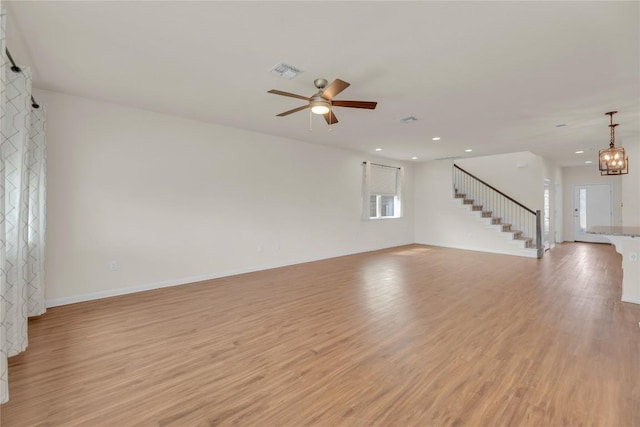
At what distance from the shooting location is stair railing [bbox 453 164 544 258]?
309 inches

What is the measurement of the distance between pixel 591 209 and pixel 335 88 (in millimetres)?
11264

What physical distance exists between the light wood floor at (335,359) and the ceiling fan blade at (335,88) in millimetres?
2484

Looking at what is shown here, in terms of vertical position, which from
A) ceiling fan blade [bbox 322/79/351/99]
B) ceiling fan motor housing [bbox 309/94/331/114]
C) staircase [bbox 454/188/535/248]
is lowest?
staircase [bbox 454/188/535/248]

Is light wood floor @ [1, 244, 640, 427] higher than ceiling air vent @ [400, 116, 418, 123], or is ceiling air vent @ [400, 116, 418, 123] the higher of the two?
ceiling air vent @ [400, 116, 418, 123]

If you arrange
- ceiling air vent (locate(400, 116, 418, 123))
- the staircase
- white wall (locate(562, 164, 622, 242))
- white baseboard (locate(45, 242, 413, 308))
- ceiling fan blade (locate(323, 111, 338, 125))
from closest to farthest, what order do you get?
ceiling fan blade (locate(323, 111, 338, 125)) < white baseboard (locate(45, 242, 413, 308)) < ceiling air vent (locate(400, 116, 418, 123)) < the staircase < white wall (locate(562, 164, 622, 242))

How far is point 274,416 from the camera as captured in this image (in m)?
1.83

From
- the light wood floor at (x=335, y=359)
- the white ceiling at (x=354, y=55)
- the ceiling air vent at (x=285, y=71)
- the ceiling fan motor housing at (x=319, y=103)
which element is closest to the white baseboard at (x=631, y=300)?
the light wood floor at (x=335, y=359)

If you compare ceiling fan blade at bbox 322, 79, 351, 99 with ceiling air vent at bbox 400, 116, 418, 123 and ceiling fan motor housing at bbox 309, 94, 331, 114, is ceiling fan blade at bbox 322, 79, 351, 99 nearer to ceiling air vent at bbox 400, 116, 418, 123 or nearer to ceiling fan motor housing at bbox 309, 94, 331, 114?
ceiling fan motor housing at bbox 309, 94, 331, 114

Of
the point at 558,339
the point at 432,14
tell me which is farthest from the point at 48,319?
the point at 558,339

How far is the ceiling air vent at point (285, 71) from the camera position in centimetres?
296

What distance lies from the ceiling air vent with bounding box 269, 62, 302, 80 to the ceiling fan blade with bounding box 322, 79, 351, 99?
37 cm

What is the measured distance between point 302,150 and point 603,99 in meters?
Result: 4.96

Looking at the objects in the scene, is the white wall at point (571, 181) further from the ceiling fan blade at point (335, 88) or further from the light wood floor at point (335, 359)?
the ceiling fan blade at point (335, 88)

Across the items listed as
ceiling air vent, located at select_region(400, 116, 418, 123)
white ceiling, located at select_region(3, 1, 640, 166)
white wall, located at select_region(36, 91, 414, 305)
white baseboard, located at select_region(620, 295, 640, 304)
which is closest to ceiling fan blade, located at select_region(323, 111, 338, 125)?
white ceiling, located at select_region(3, 1, 640, 166)
